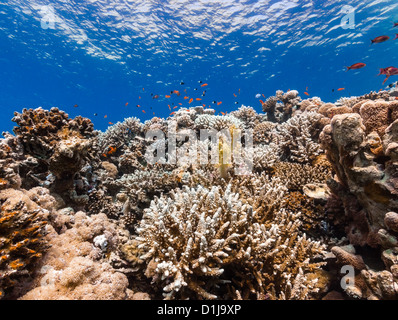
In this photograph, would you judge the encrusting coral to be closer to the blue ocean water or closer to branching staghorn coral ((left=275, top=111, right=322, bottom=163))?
branching staghorn coral ((left=275, top=111, right=322, bottom=163))

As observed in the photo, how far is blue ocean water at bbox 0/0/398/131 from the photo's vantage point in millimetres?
24938

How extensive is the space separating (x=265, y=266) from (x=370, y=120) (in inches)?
122

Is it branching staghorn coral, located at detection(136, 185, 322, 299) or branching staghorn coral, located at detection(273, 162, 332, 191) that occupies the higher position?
branching staghorn coral, located at detection(273, 162, 332, 191)

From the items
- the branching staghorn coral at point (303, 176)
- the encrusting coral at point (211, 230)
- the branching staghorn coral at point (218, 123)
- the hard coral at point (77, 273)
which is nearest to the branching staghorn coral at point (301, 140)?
the branching staghorn coral at point (303, 176)

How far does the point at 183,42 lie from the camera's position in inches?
1339

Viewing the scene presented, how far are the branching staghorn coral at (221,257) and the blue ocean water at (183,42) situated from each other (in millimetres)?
9428

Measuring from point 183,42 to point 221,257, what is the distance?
3889 centimetres

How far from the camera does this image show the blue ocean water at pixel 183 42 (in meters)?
24.9

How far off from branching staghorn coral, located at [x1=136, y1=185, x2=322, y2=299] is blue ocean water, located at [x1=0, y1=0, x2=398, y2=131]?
30.9ft

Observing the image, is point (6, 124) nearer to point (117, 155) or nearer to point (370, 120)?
point (117, 155)

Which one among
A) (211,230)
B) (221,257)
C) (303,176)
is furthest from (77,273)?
(303,176)

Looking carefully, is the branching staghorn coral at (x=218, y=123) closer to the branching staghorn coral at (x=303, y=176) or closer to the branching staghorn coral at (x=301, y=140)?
the branching staghorn coral at (x=301, y=140)

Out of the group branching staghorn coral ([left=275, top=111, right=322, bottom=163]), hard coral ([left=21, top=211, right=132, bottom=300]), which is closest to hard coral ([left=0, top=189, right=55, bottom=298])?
hard coral ([left=21, top=211, right=132, bottom=300])

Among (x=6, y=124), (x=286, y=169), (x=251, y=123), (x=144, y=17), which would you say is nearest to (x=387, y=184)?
(x=286, y=169)
